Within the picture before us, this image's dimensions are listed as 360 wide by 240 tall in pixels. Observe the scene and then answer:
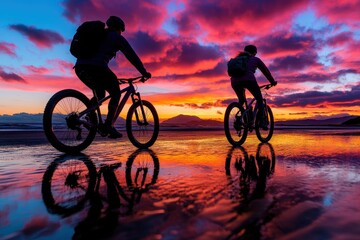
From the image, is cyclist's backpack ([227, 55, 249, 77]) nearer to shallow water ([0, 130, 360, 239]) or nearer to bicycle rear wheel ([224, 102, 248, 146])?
bicycle rear wheel ([224, 102, 248, 146])

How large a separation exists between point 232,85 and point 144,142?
263cm

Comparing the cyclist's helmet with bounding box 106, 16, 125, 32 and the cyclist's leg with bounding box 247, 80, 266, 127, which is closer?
the cyclist's helmet with bounding box 106, 16, 125, 32

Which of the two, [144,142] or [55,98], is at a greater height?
[55,98]

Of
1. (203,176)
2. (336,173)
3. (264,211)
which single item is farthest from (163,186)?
(336,173)

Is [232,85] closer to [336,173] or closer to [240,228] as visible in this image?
[336,173]

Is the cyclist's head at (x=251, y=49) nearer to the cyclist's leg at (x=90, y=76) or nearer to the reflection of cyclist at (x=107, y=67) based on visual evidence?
the reflection of cyclist at (x=107, y=67)

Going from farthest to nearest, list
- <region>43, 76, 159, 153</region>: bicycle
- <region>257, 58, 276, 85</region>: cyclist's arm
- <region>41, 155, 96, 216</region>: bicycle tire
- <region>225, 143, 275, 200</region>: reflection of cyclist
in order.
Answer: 1. <region>257, 58, 276, 85</region>: cyclist's arm
2. <region>43, 76, 159, 153</region>: bicycle
3. <region>225, 143, 275, 200</region>: reflection of cyclist
4. <region>41, 155, 96, 216</region>: bicycle tire

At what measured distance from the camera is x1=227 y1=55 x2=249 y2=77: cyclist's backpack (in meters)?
7.40

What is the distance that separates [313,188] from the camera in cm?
248

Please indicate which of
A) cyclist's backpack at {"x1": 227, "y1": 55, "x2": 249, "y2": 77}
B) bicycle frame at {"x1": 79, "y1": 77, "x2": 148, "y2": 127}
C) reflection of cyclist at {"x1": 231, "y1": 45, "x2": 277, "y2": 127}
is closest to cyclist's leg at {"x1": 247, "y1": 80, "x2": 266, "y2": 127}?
reflection of cyclist at {"x1": 231, "y1": 45, "x2": 277, "y2": 127}

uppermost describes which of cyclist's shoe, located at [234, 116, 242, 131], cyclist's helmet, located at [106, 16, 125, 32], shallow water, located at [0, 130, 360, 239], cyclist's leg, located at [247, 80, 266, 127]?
cyclist's helmet, located at [106, 16, 125, 32]

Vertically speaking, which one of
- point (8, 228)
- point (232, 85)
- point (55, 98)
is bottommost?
point (8, 228)

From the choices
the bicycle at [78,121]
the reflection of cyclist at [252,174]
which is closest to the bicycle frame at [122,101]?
the bicycle at [78,121]

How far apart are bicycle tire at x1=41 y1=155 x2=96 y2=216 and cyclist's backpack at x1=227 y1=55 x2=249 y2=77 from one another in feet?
14.7
